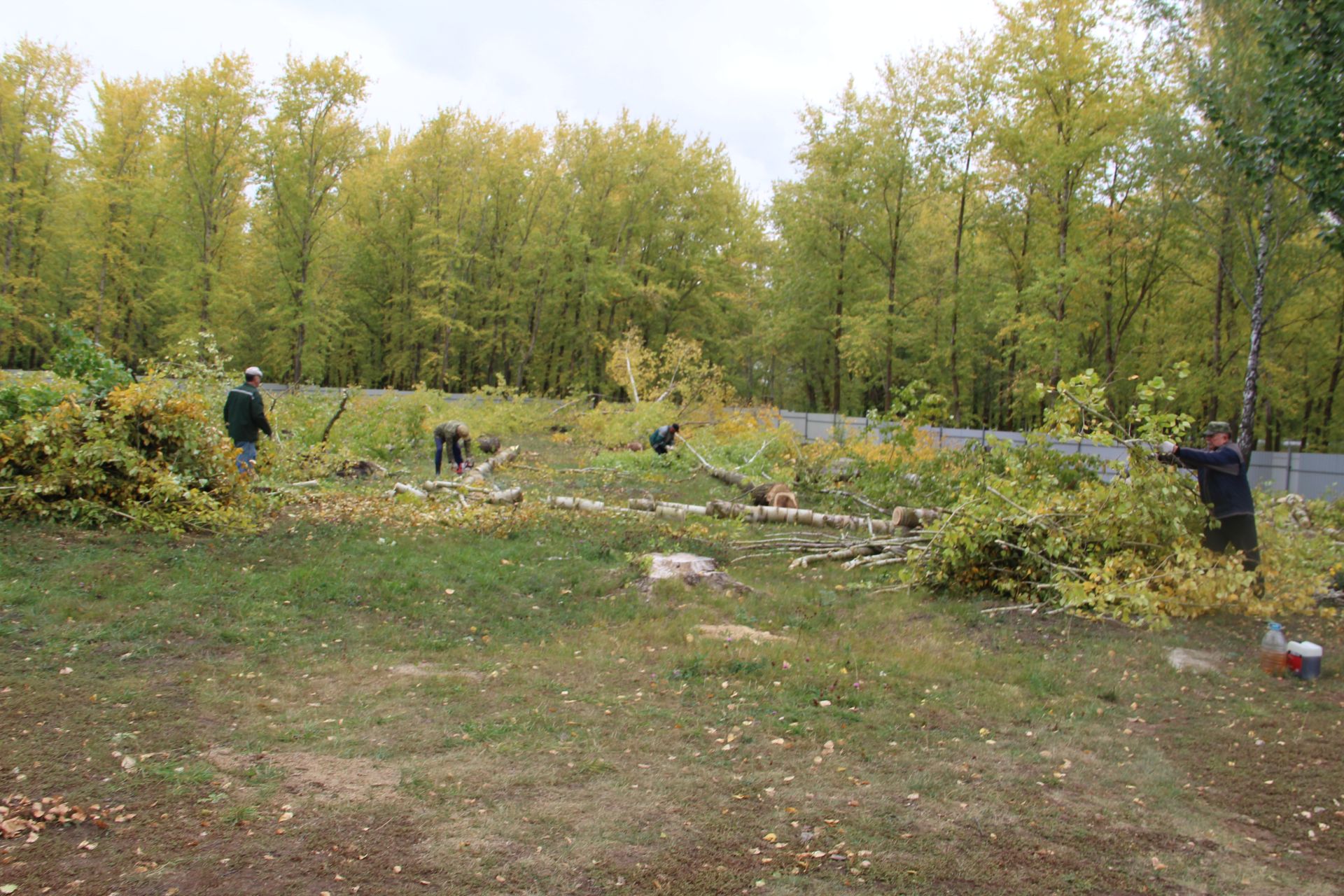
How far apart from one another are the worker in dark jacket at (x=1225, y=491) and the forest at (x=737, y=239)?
25.6ft

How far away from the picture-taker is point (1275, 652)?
6.22m

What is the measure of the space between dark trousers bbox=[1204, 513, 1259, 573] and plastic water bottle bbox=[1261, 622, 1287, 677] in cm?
144

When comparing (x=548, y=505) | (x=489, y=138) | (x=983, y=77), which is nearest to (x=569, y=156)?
(x=489, y=138)

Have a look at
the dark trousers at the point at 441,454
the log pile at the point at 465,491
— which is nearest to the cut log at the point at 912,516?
the log pile at the point at 465,491

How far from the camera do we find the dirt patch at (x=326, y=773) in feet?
12.5

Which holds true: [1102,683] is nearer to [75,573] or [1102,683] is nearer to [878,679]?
[878,679]

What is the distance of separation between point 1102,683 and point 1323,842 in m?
2.09

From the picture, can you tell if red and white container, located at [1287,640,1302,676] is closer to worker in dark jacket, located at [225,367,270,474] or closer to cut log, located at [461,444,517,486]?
cut log, located at [461,444,517,486]

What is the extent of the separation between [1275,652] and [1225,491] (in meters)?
1.85

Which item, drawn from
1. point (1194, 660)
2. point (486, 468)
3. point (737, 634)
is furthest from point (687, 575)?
point (486, 468)

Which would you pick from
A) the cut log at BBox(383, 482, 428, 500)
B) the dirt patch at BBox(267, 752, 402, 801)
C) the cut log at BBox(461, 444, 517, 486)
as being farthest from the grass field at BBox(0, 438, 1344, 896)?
the cut log at BBox(461, 444, 517, 486)

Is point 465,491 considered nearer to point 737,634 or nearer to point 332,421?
point 332,421

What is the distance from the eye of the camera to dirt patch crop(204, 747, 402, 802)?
3.81m

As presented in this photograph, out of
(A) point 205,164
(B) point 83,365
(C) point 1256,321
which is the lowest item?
(B) point 83,365
